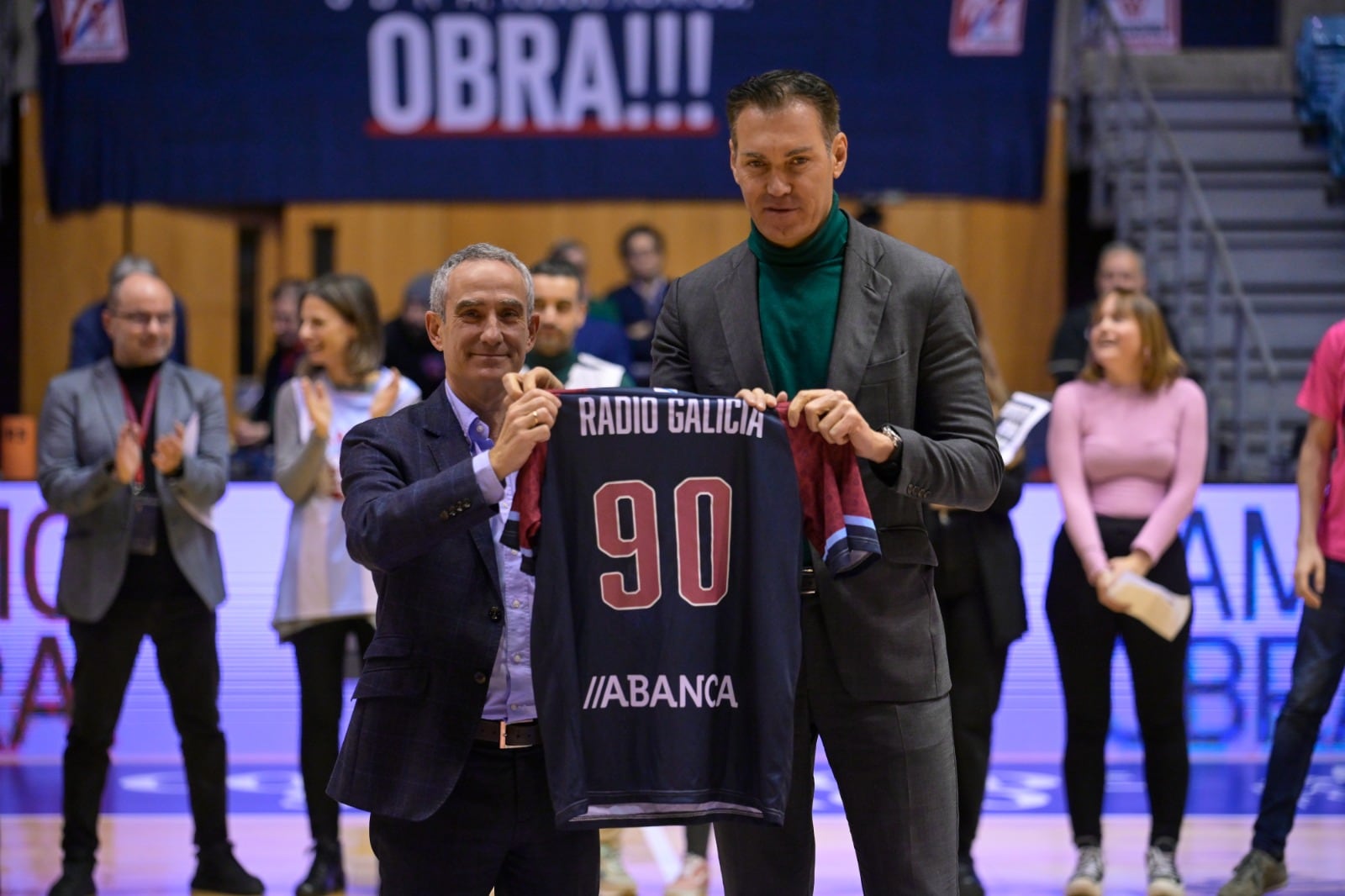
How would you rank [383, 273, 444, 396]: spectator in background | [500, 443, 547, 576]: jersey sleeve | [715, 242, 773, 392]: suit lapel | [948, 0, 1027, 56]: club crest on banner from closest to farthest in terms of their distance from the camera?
[500, 443, 547, 576]: jersey sleeve
[715, 242, 773, 392]: suit lapel
[383, 273, 444, 396]: spectator in background
[948, 0, 1027, 56]: club crest on banner

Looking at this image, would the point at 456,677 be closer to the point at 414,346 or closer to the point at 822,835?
the point at 822,835

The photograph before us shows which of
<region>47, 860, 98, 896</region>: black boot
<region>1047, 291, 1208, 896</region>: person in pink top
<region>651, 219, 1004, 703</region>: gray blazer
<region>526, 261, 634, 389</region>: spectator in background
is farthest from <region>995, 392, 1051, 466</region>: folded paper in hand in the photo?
<region>47, 860, 98, 896</region>: black boot

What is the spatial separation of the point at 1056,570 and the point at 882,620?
2462 millimetres

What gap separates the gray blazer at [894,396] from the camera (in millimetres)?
2742

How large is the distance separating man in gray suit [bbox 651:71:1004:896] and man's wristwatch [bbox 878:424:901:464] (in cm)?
3

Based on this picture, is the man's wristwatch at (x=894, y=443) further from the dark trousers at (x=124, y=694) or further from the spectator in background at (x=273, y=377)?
the spectator in background at (x=273, y=377)

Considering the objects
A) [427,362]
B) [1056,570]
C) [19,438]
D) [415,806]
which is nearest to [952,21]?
[427,362]

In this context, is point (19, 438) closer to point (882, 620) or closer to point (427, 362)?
point (427, 362)

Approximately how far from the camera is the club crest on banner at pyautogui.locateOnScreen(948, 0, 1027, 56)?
29.2 ft

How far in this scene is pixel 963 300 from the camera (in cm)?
284

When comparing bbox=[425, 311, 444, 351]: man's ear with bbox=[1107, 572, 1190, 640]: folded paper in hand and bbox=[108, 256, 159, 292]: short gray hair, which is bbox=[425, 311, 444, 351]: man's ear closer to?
bbox=[108, 256, 159, 292]: short gray hair

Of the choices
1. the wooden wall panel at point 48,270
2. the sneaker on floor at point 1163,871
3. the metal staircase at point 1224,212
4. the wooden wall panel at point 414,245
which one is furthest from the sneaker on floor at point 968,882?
the wooden wall panel at point 48,270

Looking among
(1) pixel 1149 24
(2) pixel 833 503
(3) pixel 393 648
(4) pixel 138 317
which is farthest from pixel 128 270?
(1) pixel 1149 24

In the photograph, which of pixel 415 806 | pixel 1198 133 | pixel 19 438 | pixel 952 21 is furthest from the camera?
pixel 1198 133
